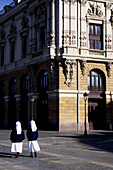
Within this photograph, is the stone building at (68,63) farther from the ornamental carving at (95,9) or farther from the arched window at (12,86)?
the arched window at (12,86)

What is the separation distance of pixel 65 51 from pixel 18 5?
13932 millimetres

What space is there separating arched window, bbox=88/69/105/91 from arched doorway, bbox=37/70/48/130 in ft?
17.4

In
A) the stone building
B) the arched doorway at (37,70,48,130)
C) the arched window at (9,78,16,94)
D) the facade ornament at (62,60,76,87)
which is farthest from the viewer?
the arched window at (9,78,16,94)

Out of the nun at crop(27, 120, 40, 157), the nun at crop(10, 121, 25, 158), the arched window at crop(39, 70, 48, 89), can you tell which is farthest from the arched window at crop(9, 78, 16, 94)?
the nun at crop(27, 120, 40, 157)

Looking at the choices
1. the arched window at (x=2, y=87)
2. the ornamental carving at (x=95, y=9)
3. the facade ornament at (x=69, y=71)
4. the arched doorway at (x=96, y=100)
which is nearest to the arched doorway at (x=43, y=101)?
the facade ornament at (x=69, y=71)

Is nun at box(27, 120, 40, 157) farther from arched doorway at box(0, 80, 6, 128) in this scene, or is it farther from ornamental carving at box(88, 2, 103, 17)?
arched doorway at box(0, 80, 6, 128)

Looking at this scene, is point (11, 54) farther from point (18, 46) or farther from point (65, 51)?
point (65, 51)

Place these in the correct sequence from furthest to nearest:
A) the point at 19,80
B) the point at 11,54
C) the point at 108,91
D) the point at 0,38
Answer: the point at 0,38
the point at 11,54
the point at 19,80
the point at 108,91

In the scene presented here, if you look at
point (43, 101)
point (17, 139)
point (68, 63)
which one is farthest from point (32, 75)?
point (17, 139)

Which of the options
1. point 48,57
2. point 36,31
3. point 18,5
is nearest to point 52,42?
point 48,57

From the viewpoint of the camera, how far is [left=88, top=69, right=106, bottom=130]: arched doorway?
1485 inches

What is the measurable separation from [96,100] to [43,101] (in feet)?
21.2

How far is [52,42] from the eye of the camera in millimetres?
36469

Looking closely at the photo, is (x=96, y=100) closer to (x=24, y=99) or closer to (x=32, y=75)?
(x=32, y=75)
